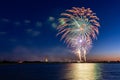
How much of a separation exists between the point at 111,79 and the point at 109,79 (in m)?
0.62

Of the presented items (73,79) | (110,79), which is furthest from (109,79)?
(73,79)

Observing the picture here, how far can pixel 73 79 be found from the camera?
78.2 m

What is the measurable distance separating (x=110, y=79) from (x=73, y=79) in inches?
463

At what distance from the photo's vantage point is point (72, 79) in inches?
3078

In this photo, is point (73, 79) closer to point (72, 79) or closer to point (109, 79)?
point (72, 79)

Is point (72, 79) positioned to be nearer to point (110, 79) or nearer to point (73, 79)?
point (73, 79)

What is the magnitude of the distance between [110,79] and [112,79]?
618mm

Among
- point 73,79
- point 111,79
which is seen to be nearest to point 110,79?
point 111,79

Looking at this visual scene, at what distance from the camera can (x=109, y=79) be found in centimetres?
7906

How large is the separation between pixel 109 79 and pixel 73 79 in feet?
37.5

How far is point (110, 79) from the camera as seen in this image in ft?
259

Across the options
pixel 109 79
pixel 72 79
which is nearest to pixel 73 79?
pixel 72 79

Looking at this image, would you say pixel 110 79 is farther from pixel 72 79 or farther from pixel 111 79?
pixel 72 79

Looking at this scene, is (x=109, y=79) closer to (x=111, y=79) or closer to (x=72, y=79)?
(x=111, y=79)
